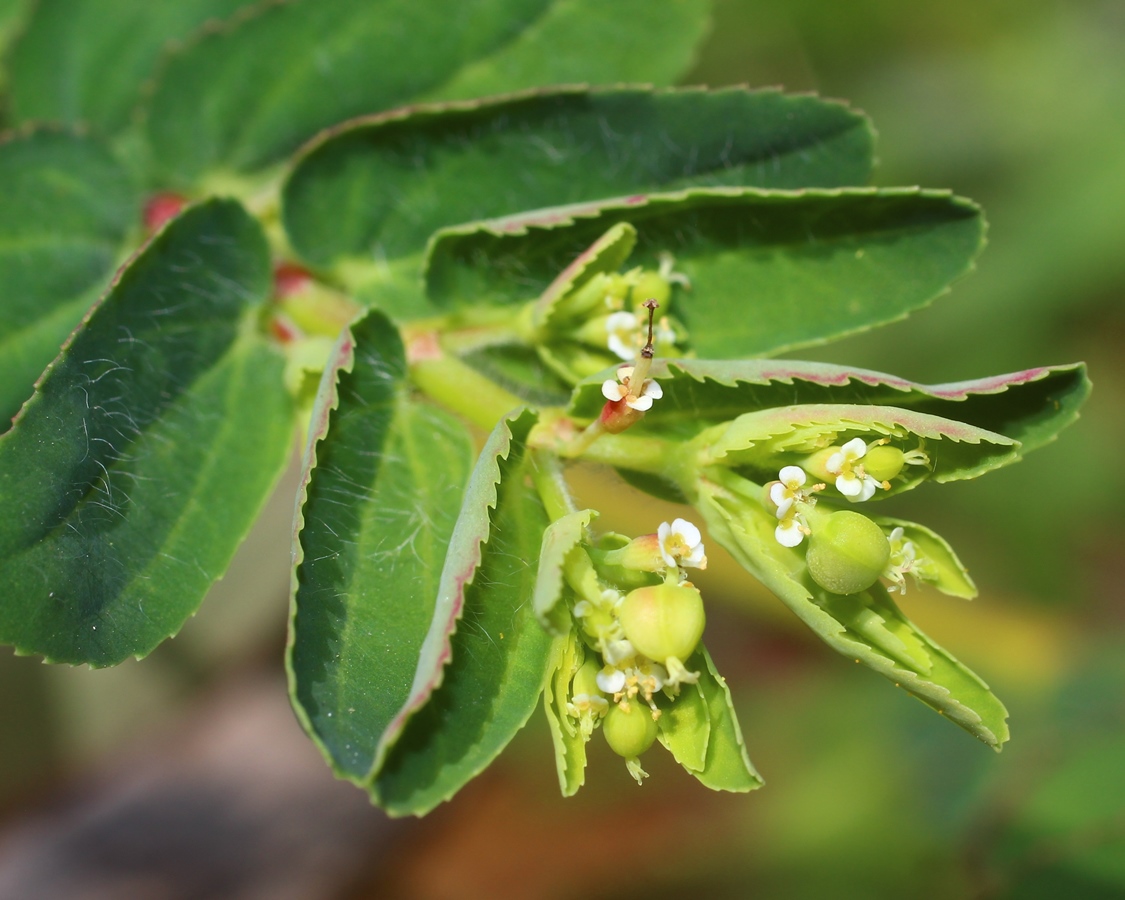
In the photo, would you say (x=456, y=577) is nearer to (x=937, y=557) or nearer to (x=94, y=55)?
(x=937, y=557)

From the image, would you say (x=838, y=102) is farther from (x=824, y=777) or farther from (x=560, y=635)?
(x=824, y=777)

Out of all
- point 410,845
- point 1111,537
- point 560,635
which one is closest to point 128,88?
point 560,635

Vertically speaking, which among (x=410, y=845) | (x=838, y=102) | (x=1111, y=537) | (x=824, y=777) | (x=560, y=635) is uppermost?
(x=838, y=102)

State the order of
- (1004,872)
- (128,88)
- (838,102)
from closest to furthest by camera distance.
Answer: (838,102) → (128,88) → (1004,872)

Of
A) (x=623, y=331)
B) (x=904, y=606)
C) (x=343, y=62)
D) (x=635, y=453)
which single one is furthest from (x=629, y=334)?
(x=904, y=606)

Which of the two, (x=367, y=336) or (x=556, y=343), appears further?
(x=556, y=343)

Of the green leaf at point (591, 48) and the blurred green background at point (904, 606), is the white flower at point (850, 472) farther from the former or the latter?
the blurred green background at point (904, 606)

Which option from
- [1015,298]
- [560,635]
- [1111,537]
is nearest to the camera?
[560,635]
